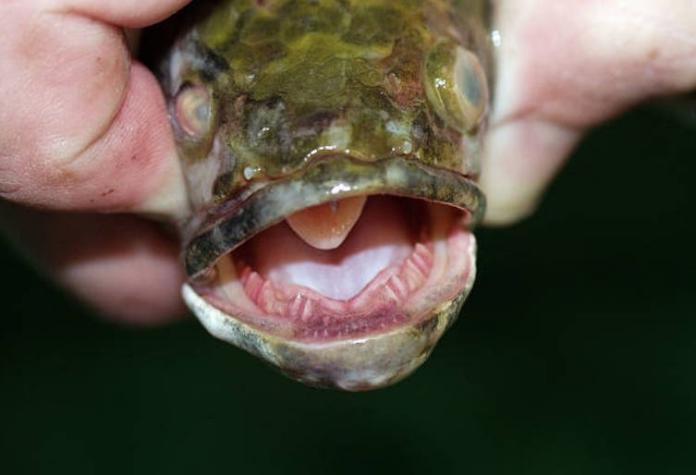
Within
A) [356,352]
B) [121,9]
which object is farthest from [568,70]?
[121,9]

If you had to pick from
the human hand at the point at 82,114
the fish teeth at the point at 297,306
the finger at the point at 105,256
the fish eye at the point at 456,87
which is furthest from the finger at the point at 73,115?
the finger at the point at 105,256

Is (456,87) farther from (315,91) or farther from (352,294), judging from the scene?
(352,294)

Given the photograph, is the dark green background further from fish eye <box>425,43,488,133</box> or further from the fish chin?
fish eye <box>425,43,488,133</box>

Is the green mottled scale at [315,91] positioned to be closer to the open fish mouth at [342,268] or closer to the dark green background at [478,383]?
the open fish mouth at [342,268]

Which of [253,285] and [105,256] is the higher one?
[253,285]

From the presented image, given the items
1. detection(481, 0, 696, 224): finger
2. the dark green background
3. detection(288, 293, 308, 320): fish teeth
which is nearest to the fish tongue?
detection(288, 293, 308, 320): fish teeth
